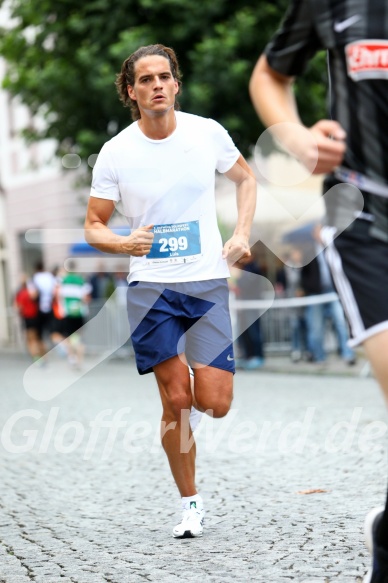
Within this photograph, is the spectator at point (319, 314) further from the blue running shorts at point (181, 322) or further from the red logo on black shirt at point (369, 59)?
the red logo on black shirt at point (369, 59)

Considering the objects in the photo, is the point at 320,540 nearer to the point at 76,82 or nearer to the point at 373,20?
the point at 373,20

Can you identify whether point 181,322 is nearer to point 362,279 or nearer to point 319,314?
point 362,279

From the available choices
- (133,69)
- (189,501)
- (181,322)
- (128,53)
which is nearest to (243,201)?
(181,322)

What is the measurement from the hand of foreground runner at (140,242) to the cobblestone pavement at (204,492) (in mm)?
1204

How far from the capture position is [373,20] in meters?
3.31

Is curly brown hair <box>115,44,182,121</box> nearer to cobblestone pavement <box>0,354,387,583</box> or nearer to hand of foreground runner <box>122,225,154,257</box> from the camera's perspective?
hand of foreground runner <box>122,225,154,257</box>

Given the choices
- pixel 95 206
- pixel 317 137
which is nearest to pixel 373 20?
pixel 317 137

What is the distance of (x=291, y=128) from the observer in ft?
11.0

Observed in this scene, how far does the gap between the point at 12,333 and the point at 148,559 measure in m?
28.9

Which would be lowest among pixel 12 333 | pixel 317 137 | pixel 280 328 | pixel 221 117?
pixel 12 333

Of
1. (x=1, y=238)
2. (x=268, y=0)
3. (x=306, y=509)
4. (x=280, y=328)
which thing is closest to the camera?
(x=306, y=509)

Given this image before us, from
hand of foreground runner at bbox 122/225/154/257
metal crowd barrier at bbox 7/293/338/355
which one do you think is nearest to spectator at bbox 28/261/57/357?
metal crowd barrier at bbox 7/293/338/355

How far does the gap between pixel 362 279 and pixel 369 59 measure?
0.61 m

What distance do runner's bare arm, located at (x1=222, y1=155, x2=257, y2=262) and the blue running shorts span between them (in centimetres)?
21
